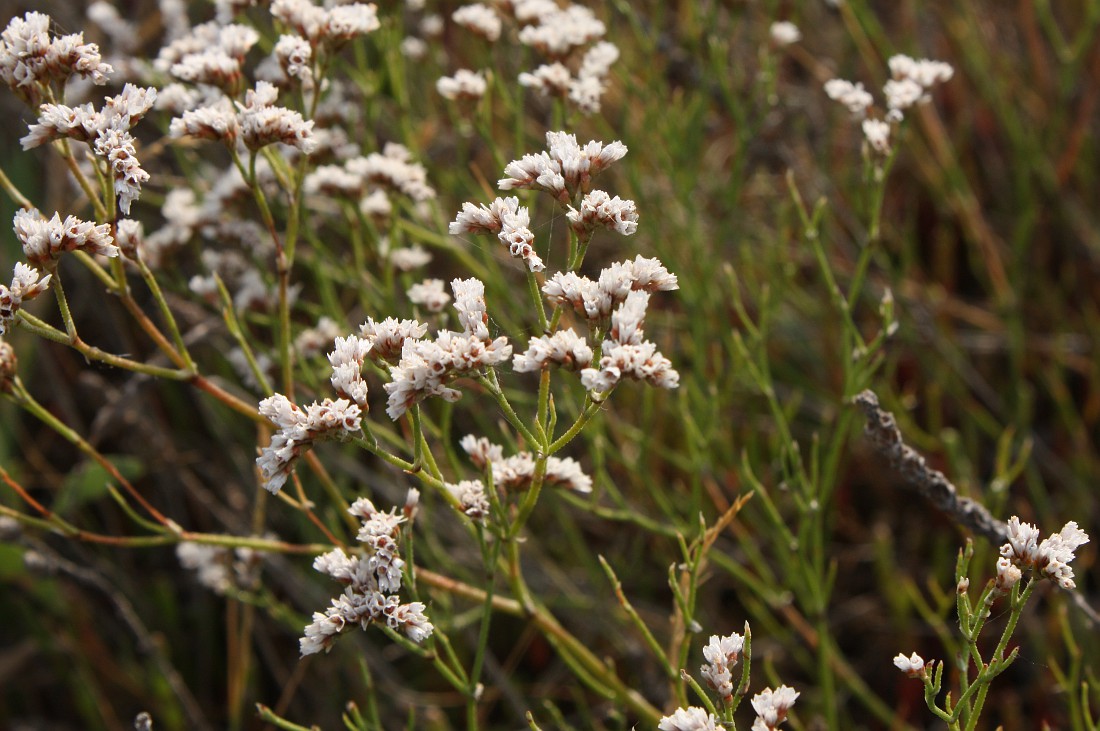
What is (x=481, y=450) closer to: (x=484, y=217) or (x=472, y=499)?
(x=472, y=499)

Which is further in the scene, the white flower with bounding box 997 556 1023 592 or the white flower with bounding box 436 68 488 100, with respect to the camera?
the white flower with bounding box 436 68 488 100

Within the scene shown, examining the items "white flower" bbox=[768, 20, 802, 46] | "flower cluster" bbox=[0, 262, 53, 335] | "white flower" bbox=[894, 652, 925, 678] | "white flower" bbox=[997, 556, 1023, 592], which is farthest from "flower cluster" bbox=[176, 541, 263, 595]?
"white flower" bbox=[768, 20, 802, 46]

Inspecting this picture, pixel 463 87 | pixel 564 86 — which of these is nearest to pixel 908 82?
pixel 564 86

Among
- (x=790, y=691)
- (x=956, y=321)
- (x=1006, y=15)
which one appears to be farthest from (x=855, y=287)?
(x=1006, y=15)

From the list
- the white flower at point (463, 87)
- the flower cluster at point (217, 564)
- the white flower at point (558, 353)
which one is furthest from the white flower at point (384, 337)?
the flower cluster at point (217, 564)

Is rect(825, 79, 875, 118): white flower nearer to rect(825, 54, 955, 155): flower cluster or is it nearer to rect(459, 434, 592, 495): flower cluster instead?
rect(825, 54, 955, 155): flower cluster

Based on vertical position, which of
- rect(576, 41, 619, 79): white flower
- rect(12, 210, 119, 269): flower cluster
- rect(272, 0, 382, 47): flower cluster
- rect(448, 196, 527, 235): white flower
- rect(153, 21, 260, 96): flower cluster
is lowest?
rect(12, 210, 119, 269): flower cluster
